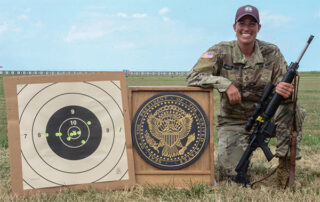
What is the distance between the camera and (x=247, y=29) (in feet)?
15.3

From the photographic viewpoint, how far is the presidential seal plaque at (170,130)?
4191 mm

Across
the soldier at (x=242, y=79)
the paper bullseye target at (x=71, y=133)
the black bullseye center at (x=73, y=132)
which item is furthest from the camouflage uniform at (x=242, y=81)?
the black bullseye center at (x=73, y=132)

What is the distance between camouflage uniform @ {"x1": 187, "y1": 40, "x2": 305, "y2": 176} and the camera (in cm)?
461

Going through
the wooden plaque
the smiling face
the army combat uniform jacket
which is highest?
the smiling face

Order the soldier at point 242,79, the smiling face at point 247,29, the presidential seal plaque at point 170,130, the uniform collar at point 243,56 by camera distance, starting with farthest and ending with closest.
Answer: the uniform collar at point 243,56, the smiling face at point 247,29, the soldier at point 242,79, the presidential seal plaque at point 170,130

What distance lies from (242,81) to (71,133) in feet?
7.64

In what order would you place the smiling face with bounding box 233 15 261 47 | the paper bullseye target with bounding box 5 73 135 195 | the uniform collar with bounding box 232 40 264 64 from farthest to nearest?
the uniform collar with bounding box 232 40 264 64 < the smiling face with bounding box 233 15 261 47 < the paper bullseye target with bounding box 5 73 135 195

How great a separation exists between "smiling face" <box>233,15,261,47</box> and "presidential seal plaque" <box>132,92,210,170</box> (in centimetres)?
118

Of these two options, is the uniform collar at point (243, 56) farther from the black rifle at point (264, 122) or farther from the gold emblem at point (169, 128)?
the gold emblem at point (169, 128)

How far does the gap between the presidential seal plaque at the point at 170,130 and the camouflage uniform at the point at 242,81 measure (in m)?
0.45

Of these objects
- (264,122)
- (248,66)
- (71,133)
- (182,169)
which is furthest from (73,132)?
(248,66)

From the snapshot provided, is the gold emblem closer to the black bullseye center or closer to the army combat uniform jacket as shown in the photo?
the black bullseye center

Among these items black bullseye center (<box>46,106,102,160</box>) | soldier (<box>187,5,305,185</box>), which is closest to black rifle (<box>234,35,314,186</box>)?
soldier (<box>187,5,305,185</box>)

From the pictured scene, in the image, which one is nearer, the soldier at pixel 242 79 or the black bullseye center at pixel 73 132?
the black bullseye center at pixel 73 132
